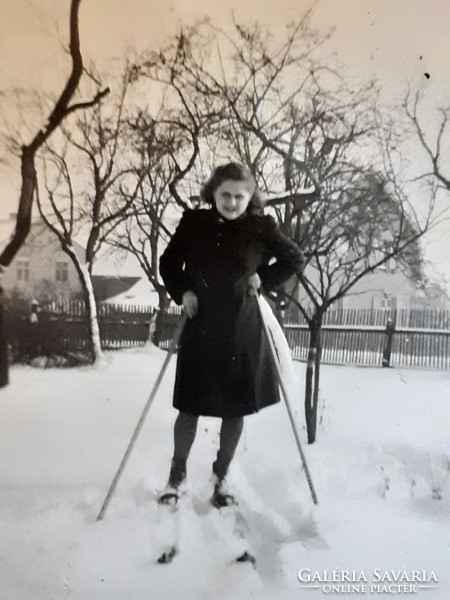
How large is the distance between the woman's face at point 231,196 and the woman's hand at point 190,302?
204 millimetres

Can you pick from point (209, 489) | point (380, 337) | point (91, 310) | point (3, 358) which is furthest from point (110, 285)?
point (380, 337)

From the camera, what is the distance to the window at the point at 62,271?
1285mm

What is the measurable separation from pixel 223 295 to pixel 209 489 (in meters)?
0.46

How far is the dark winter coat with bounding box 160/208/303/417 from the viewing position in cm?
126

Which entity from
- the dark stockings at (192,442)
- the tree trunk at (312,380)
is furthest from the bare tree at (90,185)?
the tree trunk at (312,380)

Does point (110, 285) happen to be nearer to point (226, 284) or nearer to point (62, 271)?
point (62, 271)

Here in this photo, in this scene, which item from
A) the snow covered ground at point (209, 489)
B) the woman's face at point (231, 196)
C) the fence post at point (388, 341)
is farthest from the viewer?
the fence post at point (388, 341)

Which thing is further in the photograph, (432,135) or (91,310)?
(432,135)

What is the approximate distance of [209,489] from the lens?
1277 mm

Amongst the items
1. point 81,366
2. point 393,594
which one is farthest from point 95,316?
point 393,594

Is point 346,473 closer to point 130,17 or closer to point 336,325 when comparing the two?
point 336,325

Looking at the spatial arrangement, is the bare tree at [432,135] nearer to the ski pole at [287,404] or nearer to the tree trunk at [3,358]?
the ski pole at [287,404]

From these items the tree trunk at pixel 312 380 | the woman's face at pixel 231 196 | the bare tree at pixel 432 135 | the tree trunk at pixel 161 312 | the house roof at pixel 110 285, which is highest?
the bare tree at pixel 432 135

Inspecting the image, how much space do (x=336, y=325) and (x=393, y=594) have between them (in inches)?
24.7
